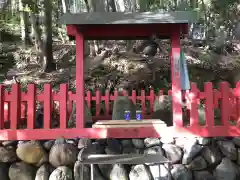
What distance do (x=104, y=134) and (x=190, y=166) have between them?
138 centimetres

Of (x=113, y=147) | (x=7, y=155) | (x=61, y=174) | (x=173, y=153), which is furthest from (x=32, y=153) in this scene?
(x=173, y=153)

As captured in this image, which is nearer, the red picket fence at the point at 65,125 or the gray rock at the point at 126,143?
the red picket fence at the point at 65,125

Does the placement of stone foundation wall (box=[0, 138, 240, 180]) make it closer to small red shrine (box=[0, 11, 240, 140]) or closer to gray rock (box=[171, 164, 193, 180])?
gray rock (box=[171, 164, 193, 180])

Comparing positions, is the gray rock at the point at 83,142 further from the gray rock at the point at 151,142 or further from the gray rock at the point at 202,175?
the gray rock at the point at 202,175

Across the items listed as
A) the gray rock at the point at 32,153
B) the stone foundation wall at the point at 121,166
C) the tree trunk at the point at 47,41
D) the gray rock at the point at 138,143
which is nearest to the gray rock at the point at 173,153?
the stone foundation wall at the point at 121,166

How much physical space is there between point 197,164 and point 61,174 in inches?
79.9

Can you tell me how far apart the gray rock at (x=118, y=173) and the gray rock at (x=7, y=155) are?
150cm

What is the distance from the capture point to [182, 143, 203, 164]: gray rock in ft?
14.8

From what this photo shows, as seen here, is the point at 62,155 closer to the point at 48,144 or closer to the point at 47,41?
the point at 48,144

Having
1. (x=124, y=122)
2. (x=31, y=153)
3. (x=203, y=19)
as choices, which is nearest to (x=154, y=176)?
(x=124, y=122)

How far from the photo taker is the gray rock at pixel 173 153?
14.8 feet

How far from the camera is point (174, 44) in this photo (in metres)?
4.90

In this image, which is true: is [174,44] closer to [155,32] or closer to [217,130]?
[155,32]

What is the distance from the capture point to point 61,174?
4.37 m
